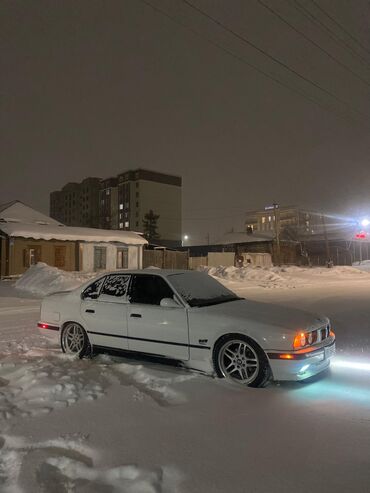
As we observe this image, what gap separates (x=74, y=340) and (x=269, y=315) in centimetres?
319

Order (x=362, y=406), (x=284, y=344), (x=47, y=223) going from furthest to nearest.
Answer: (x=47, y=223), (x=284, y=344), (x=362, y=406)

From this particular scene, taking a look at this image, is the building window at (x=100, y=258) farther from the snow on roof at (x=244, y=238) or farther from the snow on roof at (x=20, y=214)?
the snow on roof at (x=244, y=238)

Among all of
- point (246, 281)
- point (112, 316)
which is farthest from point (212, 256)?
point (112, 316)

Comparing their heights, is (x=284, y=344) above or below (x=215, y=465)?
above

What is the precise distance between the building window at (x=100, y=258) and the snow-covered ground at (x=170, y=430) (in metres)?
25.9

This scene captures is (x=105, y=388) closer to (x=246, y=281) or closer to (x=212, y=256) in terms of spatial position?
(x=246, y=281)

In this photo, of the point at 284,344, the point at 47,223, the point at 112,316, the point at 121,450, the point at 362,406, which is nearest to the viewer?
the point at 121,450

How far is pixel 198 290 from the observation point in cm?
661

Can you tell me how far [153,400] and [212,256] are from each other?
38.1 metres

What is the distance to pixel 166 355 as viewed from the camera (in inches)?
240

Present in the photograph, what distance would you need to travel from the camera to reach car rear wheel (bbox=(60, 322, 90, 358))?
276 inches

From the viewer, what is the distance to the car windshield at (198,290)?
248 inches

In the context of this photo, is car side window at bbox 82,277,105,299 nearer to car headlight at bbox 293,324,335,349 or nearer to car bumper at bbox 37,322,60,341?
car bumper at bbox 37,322,60,341

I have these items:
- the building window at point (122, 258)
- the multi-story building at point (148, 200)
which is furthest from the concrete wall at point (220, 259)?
the multi-story building at point (148, 200)
